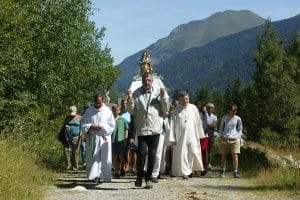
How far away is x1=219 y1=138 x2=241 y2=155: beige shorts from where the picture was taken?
15.3m

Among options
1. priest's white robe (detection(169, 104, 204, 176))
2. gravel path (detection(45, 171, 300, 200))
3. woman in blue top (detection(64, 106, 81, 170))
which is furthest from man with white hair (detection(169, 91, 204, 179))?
woman in blue top (detection(64, 106, 81, 170))

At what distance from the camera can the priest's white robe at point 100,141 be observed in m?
12.7

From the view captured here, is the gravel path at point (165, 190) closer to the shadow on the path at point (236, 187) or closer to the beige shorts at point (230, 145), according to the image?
the shadow on the path at point (236, 187)

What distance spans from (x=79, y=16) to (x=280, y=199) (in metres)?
25.2

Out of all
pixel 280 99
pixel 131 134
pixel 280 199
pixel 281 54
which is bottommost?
pixel 280 199

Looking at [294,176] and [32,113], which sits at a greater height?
[32,113]

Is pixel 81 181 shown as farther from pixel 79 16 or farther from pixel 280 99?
pixel 280 99

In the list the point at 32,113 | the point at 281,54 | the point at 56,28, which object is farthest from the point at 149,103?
the point at 281,54

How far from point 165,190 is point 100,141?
2190mm

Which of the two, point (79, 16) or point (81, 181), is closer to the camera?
point (81, 181)

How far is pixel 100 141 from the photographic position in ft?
41.7

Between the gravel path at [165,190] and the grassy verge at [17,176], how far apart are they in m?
0.33

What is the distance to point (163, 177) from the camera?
47.1 feet

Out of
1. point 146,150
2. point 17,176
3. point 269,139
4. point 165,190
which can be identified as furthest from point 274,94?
point 17,176
